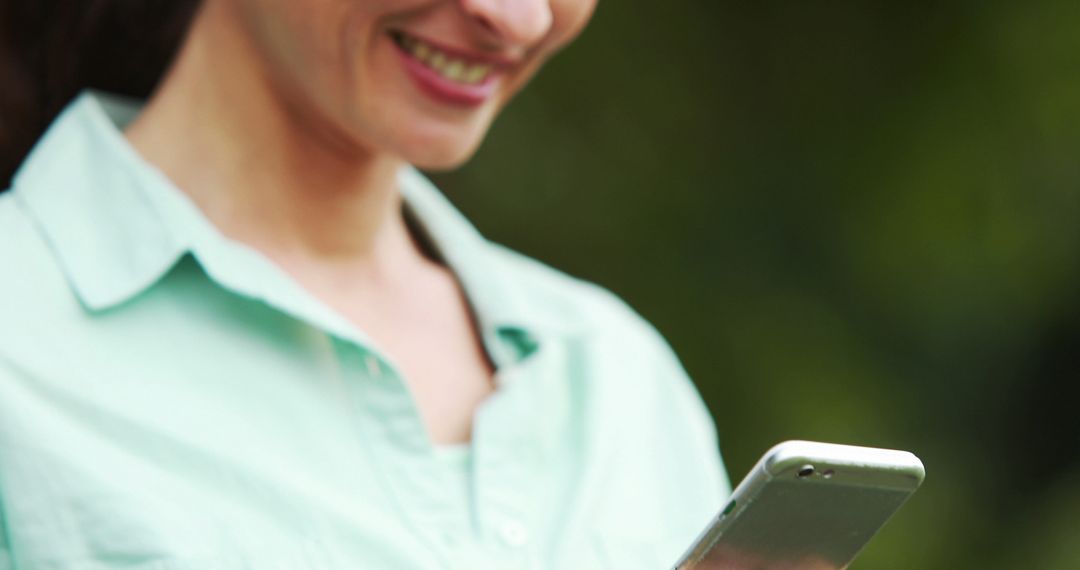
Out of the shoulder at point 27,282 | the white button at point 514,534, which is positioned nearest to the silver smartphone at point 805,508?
the white button at point 514,534

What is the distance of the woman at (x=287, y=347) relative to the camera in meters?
1.12

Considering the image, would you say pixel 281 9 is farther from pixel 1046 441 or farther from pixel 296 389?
pixel 1046 441

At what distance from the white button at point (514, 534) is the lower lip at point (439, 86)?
1.11ft

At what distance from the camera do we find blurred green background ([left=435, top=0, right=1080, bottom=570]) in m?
3.16

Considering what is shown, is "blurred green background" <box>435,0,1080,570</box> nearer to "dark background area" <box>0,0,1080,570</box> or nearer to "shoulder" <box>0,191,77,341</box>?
"dark background area" <box>0,0,1080,570</box>

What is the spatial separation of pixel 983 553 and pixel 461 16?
2401mm

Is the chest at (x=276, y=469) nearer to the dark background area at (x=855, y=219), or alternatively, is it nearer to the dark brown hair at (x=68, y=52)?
the dark brown hair at (x=68, y=52)

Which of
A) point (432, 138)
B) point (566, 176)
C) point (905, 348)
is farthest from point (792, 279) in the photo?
point (432, 138)

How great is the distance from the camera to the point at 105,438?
1129 millimetres

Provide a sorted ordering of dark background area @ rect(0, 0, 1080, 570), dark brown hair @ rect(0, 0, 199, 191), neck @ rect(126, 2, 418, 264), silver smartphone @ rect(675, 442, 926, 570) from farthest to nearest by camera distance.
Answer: dark background area @ rect(0, 0, 1080, 570) → dark brown hair @ rect(0, 0, 199, 191) → neck @ rect(126, 2, 418, 264) → silver smartphone @ rect(675, 442, 926, 570)

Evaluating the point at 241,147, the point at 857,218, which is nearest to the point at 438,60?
the point at 241,147

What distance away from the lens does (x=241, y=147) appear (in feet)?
4.29

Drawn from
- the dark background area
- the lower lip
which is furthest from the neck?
the dark background area

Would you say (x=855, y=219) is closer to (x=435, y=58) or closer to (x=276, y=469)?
(x=435, y=58)
